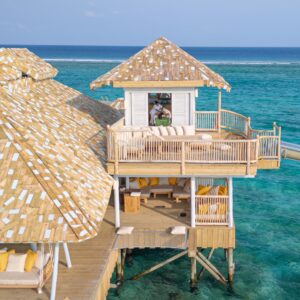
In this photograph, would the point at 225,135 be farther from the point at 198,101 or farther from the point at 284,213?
the point at 198,101

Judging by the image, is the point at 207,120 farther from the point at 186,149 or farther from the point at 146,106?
the point at 186,149

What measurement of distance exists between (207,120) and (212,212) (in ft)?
23.1

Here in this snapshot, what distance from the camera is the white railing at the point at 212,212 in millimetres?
20862

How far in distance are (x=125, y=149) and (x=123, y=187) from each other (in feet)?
18.7

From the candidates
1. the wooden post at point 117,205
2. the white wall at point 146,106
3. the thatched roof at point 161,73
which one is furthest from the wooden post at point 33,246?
the white wall at point 146,106

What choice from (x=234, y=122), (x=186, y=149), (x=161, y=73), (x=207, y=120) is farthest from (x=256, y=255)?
(x=161, y=73)

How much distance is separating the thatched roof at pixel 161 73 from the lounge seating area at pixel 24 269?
8.59 metres

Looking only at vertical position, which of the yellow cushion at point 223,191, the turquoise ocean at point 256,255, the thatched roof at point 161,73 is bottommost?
the turquoise ocean at point 256,255

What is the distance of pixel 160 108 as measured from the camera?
2367 cm

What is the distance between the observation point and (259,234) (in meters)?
29.4

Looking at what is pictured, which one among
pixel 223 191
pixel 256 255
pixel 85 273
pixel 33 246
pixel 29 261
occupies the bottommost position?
pixel 256 255

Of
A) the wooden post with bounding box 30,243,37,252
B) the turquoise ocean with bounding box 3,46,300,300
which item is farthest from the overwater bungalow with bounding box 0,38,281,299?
the turquoise ocean with bounding box 3,46,300,300

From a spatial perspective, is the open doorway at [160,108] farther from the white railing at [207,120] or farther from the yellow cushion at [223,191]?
the yellow cushion at [223,191]

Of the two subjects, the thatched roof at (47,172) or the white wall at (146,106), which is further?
the white wall at (146,106)
